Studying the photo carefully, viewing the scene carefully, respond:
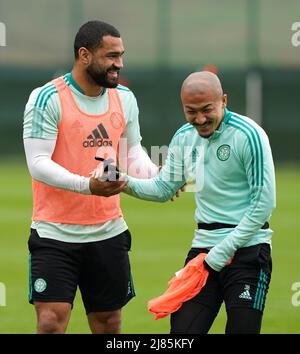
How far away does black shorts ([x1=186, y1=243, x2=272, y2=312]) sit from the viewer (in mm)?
6332

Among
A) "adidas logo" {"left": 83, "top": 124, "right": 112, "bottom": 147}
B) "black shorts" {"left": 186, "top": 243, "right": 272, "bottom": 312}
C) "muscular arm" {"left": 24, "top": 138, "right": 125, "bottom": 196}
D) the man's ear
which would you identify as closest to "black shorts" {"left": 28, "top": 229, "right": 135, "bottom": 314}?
"muscular arm" {"left": 24, "top": 138, "right": 125, "bottom": 196}

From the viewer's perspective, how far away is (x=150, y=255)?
1425cm

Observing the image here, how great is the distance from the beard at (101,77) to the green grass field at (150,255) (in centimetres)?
306

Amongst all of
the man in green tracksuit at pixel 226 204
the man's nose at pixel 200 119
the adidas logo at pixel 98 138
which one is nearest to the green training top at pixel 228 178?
the man in green tracksuit at pixel 226 204

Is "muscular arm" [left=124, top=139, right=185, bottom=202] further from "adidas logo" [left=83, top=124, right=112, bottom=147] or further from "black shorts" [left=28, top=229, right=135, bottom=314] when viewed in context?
"black shorts" [left=28, top=229, right=135, bottom=314]

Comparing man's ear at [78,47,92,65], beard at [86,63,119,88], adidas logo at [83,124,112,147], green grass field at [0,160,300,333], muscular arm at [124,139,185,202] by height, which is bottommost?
green grass field at [0,160,300,333]

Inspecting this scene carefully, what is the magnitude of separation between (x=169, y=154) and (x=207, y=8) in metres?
25.1

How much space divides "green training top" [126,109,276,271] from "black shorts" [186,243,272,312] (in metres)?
0.08

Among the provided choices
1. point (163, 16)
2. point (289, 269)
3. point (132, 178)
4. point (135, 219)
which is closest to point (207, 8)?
point (163, 16)

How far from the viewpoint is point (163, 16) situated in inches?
1192

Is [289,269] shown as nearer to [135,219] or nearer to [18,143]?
[135,219]
